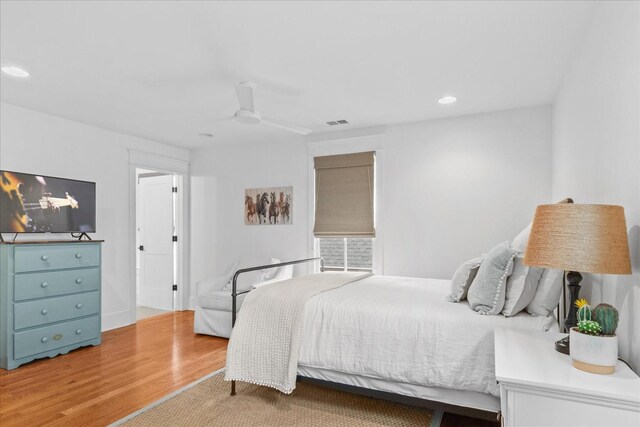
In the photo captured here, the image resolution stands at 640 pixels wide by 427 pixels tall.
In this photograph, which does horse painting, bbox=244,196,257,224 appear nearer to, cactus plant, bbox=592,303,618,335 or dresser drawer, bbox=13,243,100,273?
dresser drawer, bbox=13,243,100,273

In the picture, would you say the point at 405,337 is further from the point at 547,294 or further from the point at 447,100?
the point at 447,100

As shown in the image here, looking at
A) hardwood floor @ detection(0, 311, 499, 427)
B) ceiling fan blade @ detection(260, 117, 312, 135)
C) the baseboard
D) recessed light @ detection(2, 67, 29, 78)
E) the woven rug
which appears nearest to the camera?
the woven rug

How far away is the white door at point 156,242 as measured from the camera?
231 inches

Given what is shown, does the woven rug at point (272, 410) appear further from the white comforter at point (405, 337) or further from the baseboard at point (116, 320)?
the baseboard at point (116, 320)

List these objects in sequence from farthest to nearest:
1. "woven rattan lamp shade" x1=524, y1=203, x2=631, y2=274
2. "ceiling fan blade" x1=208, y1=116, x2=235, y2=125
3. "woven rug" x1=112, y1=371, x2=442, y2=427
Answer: "ceiling fan blade" x1=208, y1=116, x2=235, y2=125 → "woven rug" x1=112, y1=371, x2=442, y2=427 → "woven rattan lamp shade" x1=524, y1=203, x2=631, y2=274

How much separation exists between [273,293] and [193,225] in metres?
3.44

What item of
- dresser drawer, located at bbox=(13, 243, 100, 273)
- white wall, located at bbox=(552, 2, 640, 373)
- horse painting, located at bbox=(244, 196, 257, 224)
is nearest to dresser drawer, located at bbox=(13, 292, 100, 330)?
dresser drawer, located at bbox=(13, 243, 100, 273)

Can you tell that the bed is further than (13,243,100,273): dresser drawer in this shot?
No

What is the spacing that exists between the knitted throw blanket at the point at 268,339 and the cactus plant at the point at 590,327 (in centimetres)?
166

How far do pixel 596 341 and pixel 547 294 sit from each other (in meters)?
0.96

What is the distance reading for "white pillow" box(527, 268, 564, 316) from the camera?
7.17ft

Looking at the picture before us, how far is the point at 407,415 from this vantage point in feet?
8.40

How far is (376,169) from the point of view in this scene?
4543 mm

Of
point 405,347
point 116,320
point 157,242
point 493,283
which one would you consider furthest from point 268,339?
point 157,242
